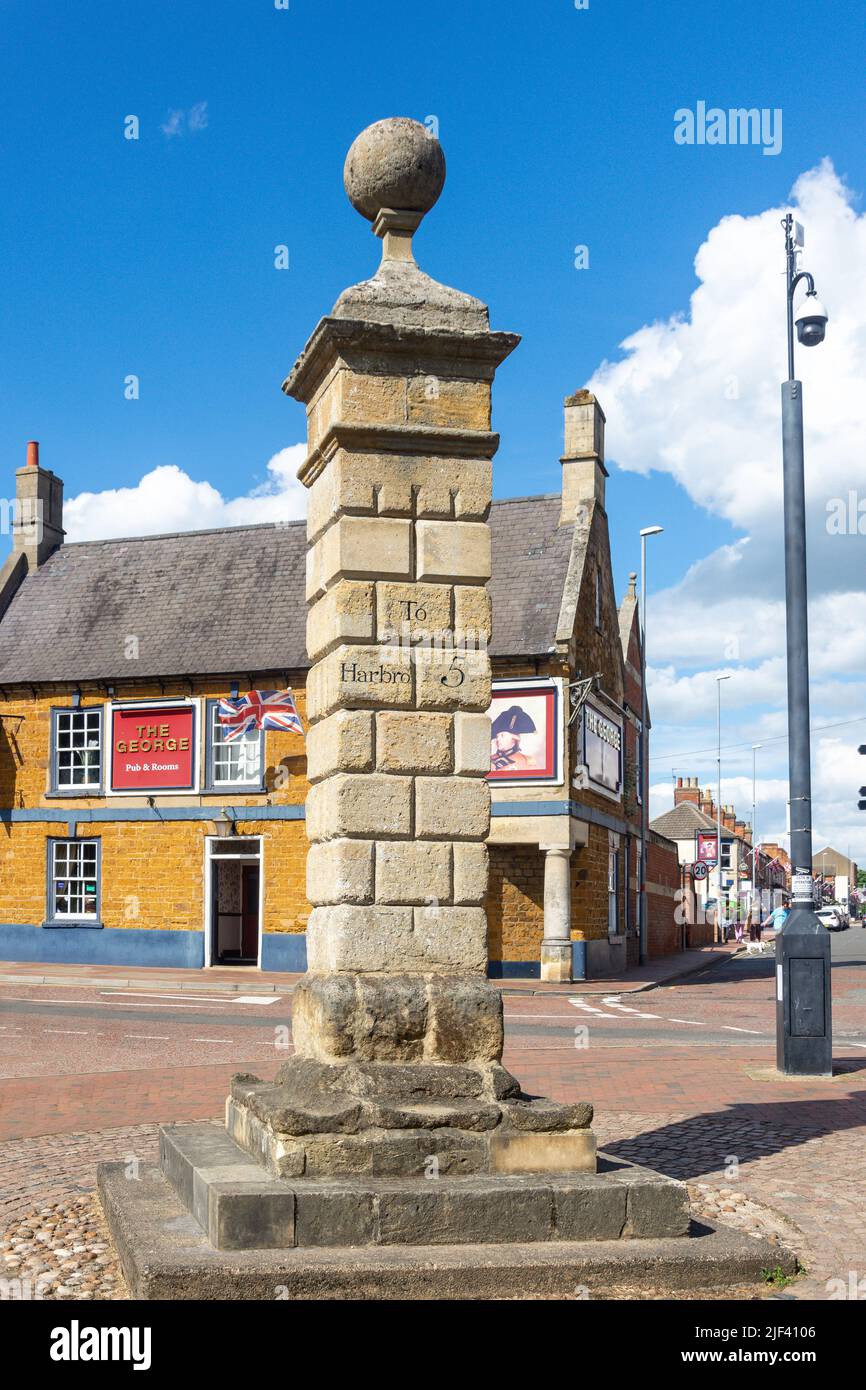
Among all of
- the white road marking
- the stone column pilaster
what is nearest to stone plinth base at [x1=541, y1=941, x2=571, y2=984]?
the stone column pilaster

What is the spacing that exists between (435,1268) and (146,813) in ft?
73.6

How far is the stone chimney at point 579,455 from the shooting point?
2731 cm

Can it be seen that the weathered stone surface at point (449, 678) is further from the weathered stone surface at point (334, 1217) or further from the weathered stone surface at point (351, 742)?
the weathered stone surface at point (334, 1217)

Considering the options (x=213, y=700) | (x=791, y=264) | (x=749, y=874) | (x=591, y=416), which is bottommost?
(x=749, y=874)

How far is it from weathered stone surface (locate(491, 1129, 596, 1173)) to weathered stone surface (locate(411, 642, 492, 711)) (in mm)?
1976

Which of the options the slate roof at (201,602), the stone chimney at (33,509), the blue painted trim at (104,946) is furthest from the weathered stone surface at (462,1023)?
the stone chimney at (33,509)

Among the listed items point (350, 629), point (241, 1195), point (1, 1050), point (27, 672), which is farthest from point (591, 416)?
point (241, 1195)

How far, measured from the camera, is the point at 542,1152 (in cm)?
605

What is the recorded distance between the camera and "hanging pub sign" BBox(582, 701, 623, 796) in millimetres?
26688

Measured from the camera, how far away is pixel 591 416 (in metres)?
27.5

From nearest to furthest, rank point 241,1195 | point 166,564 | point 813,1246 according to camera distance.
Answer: point 241,1195 → point 813,1246 → point 166,564

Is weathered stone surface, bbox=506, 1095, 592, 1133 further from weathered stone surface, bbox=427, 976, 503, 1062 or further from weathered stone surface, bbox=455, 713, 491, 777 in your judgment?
weathered stone surface, bbox=455, 713, 491, 777
